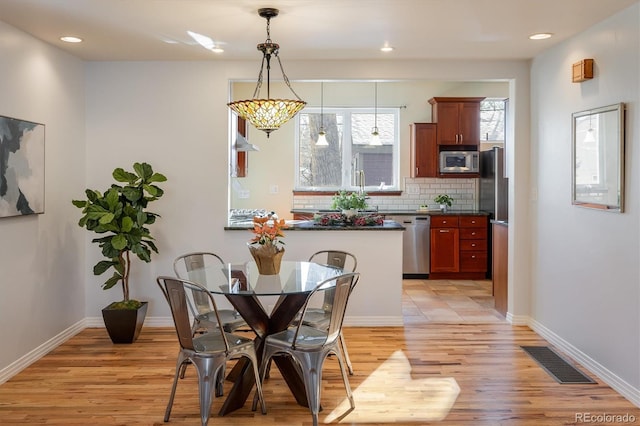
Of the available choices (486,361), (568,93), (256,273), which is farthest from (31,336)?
(568,93)

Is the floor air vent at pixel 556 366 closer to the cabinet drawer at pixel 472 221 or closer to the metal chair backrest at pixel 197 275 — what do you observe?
the metal chair backrest at pixel 197 275

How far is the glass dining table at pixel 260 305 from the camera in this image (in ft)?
10.7

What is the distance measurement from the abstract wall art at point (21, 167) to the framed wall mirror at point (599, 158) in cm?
408

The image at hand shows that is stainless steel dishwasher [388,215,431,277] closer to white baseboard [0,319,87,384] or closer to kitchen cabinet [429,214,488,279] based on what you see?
kitchen cabinet [429,214,488,279]

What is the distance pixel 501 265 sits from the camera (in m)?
5.61

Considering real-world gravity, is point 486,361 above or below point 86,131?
below

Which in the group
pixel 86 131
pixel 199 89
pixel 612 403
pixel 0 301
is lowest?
pixel 612 403

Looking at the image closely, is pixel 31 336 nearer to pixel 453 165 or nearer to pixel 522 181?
pixel 522 181

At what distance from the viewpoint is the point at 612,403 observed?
11.2 ft

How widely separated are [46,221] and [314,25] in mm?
2618

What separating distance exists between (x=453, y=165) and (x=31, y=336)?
5.68 m

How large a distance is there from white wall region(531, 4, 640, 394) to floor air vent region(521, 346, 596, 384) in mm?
162

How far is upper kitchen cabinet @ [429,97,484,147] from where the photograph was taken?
778 cm

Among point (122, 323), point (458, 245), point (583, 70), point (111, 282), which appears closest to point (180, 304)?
point (122, 323)
